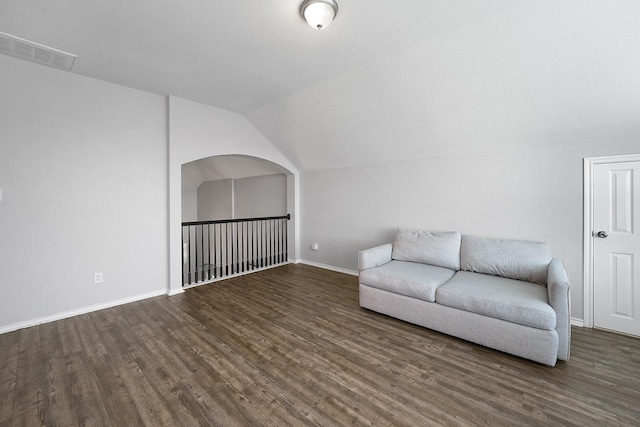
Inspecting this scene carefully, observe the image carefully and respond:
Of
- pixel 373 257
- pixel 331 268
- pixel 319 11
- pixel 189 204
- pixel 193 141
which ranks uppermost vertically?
pixel 319 11

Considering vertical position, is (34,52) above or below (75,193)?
above

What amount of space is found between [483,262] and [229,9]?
133 inches

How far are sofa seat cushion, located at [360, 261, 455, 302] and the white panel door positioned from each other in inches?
52.7

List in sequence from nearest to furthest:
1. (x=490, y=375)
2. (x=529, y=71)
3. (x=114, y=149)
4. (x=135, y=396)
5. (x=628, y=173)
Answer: (x=135, y=396), (x=490, y=375), (x=529, y=71), (x=628, y=173), (x=114, y=149)

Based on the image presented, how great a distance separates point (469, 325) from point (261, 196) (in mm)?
4988

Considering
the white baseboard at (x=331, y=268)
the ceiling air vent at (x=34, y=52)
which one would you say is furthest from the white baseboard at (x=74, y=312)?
the ceiling air vent at (x=34, y=52)

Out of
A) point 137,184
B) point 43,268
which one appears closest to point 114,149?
point 137,184

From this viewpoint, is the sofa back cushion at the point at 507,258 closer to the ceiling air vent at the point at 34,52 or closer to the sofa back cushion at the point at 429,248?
the sofa back cushion at the point at 429,248

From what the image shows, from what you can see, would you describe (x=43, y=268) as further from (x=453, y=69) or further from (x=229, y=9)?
(x=453, y=69)

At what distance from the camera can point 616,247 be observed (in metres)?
2.49

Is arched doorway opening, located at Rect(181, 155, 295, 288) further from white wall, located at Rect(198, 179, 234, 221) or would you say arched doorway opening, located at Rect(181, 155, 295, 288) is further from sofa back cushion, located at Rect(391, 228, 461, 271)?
sofa back cushion, located at Rect(391, 228, 461, 271)

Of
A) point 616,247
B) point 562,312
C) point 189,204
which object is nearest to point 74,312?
point 562,312

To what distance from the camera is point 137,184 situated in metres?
3.39

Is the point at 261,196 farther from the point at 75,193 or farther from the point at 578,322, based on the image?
the point at 578,322
